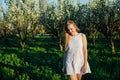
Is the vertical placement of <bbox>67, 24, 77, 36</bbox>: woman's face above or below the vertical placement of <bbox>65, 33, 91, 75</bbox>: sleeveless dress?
above

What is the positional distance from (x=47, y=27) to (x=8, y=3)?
561 centimetres

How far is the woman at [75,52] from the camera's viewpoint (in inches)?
300

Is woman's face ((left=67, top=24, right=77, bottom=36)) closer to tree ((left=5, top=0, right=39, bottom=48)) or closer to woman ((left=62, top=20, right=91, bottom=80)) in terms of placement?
woman ((left=62, top=20, right=91, bottom=80))

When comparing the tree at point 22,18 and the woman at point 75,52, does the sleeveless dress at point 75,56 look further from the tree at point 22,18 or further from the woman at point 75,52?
the tree at point 22,18

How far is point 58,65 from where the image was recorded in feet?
49.8

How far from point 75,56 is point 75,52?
0.28 feet

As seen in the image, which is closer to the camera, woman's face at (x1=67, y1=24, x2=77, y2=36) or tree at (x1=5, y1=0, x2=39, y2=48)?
woman's face at (x1=67, y1=24, x2=77, y2=36)

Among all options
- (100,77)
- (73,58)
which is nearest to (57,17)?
(100,77)

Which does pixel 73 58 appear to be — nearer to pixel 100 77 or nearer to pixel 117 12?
pixel 100 77

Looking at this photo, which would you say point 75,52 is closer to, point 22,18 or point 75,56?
point 75,56

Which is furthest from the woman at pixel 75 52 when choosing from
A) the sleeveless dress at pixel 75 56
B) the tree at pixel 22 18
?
the tree at pixel 22 18

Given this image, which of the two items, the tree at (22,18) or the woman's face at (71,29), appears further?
the tree at (22,18)

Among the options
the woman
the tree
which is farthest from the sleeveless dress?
the tree

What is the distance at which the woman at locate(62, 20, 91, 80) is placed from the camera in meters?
7.61
